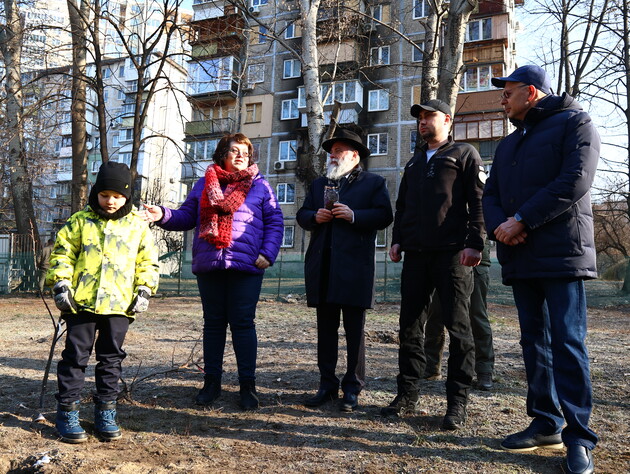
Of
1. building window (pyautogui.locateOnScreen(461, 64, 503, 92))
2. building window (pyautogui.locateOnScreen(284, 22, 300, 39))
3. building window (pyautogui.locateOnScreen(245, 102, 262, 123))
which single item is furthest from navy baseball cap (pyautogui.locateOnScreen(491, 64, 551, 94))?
building window (pyautogui.locateOnScreen(245, 102, 262, 123))

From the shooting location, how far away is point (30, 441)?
3156 mm

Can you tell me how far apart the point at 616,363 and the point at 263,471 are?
4.82 metres

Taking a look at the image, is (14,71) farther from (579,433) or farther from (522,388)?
(579,433)

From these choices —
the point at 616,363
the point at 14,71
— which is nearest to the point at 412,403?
the point at 616,363

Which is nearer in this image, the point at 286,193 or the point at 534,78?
the point at 534,78

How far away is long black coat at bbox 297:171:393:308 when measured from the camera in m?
4.02

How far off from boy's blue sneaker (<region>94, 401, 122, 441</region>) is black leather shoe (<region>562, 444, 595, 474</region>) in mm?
2520

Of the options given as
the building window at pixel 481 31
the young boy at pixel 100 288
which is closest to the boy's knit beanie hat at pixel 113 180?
the young boy at pixel 100 288

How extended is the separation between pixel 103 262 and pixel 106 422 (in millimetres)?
980

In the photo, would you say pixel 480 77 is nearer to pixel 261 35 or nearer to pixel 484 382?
pixel 261 35

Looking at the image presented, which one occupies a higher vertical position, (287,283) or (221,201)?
(221,201)

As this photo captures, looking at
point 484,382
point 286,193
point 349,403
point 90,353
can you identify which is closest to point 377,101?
point 286,193

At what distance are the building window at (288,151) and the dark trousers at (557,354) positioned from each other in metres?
30.1

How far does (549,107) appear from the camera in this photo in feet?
10.3
